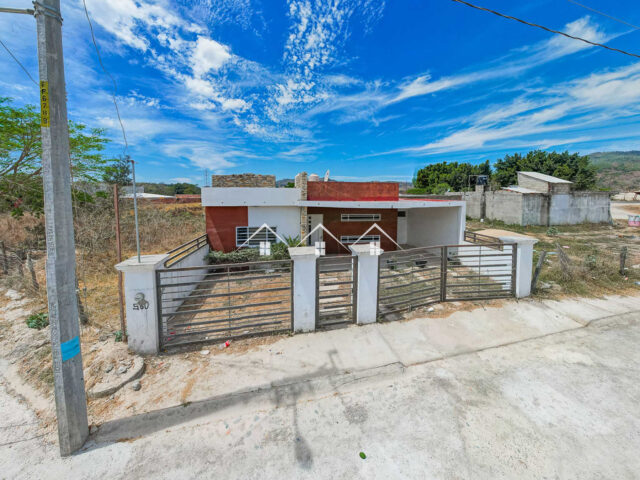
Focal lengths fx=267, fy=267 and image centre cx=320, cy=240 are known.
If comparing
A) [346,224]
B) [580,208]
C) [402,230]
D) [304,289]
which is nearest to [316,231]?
[346,224]

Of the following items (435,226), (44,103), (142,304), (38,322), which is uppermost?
(44,103)

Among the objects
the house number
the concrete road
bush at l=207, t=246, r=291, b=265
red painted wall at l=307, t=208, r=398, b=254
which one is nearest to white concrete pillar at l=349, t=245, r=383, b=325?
the concrete road

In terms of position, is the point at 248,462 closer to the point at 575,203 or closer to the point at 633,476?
the point at 633,476

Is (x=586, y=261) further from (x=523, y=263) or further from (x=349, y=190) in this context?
(x=349, y=190)

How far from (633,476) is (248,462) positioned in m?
3.63

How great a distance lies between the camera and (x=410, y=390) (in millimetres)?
3641

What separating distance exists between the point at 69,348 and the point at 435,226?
14.0 metres

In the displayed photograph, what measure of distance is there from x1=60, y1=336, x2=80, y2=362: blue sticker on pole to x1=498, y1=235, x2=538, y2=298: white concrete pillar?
8.21 m

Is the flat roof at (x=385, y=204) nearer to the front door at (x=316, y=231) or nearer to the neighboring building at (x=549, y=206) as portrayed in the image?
the front door at (x=316, y=231)

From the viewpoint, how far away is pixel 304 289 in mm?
4977

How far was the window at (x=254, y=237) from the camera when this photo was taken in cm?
1188

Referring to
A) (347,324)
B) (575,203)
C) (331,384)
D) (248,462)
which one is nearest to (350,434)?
(331,384)

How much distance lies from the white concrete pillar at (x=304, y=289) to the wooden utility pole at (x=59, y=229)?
300cm

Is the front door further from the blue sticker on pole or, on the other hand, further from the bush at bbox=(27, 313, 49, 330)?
the blue sticker on pole
